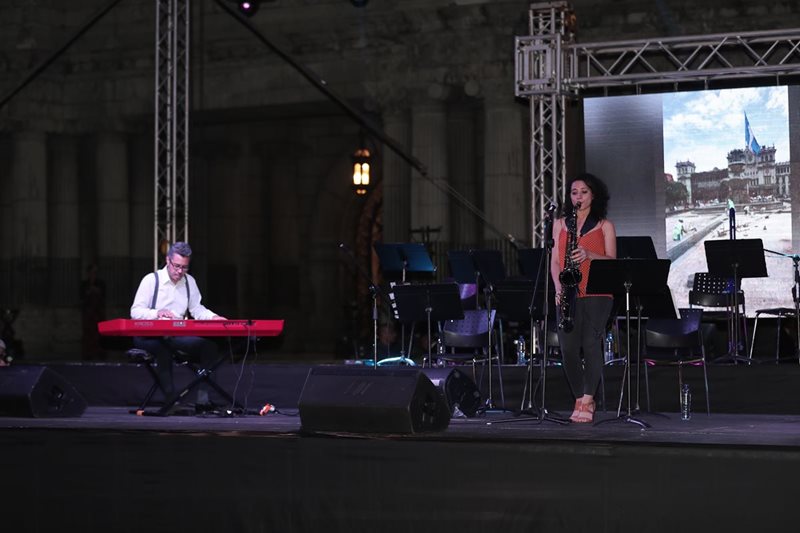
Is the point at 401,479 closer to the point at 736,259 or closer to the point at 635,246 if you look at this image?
the point at 635,246

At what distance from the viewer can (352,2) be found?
61.5ft

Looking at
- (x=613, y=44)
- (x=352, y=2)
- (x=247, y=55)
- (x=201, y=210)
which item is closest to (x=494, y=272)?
(x=613, y=44)

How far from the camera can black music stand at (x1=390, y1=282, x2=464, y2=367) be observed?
36.2 feet

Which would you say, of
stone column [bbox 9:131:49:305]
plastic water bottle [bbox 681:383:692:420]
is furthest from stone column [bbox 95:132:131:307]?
plastic water bottle [bbox 681:383:692:420]

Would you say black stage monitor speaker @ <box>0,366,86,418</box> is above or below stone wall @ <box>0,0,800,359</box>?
below

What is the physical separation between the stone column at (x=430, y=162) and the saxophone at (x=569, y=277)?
9946 millimetres

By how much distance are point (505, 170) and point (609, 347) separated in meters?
6.12

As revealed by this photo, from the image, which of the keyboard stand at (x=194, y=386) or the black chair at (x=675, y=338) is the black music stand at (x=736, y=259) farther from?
the keyboard stand at (x=194, y=386)

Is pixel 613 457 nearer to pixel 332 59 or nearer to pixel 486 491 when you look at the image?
pixel 486 491

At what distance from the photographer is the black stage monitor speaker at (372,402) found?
763 cm

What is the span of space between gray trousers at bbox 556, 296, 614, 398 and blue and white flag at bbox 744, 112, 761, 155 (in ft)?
21.7

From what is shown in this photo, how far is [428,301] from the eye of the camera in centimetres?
1104

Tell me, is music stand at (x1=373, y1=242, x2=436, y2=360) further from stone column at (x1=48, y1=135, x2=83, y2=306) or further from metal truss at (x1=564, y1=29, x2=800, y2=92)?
stone column at (x1=48, y1=135, x2=83, y2=306)

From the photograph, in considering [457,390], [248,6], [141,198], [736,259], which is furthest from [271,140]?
[457,390]
